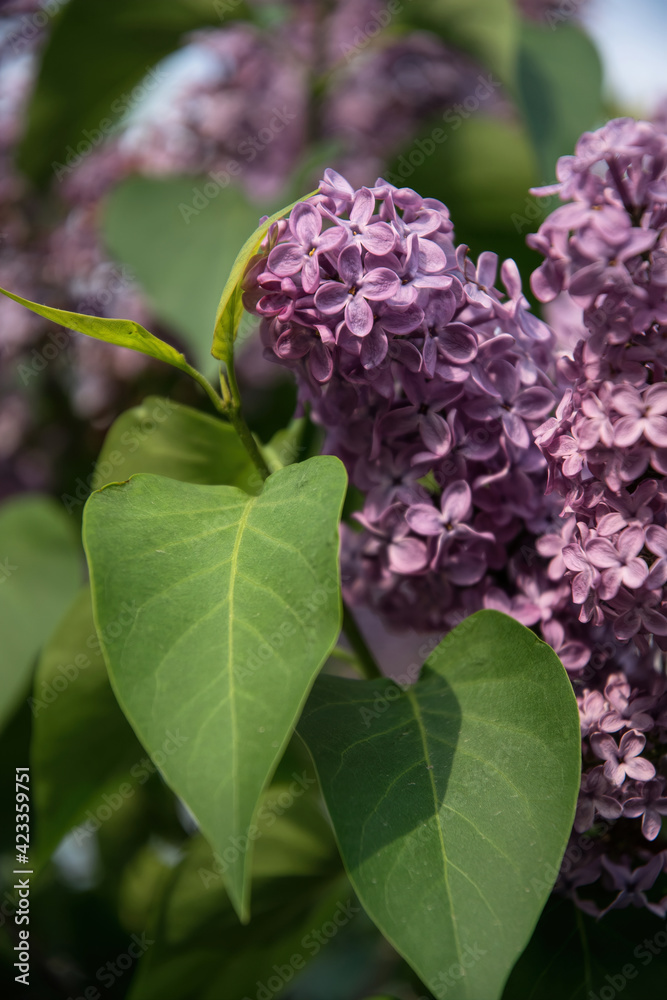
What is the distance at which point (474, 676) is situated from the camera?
1.68 feet

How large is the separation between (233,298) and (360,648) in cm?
28

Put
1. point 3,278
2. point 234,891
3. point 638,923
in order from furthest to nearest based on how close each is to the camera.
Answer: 1. point 3,278
2. point 638,923
3. point 234,891

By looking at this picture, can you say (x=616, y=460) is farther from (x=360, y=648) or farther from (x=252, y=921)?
(x=252, y=921)

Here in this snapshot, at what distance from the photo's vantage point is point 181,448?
70cm

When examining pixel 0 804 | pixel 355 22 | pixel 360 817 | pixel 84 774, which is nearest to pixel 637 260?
pixel 360 817

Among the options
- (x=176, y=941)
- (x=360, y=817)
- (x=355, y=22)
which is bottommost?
(x=176, y=941)

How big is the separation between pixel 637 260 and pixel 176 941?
0.67m

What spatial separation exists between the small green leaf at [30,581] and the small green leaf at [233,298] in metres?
0.45

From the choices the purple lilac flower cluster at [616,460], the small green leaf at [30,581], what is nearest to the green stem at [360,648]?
the purple lilac flower cluster at [616,460]

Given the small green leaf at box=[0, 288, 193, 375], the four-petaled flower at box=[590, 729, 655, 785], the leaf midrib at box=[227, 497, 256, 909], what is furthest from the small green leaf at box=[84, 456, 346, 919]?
the four-petaled flower at box=[590, 729, 655, 785]

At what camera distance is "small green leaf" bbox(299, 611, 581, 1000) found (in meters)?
0.41

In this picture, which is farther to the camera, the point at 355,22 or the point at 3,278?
the point at 355,22

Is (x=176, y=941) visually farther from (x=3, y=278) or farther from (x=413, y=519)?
(x=3, y=278)

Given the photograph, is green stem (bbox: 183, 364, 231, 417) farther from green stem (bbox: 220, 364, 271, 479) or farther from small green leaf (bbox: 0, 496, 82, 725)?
small green leaf (bbox: 0, 496, 82, 725)
